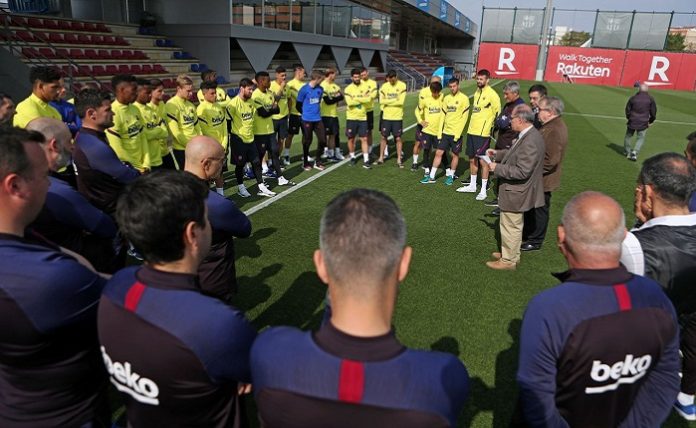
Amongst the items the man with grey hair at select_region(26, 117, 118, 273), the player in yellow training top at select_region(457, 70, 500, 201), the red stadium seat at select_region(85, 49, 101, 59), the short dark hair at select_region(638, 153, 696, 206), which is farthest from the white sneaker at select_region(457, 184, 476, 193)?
the red stadium seat at select_region(85, 49, 101, 59)

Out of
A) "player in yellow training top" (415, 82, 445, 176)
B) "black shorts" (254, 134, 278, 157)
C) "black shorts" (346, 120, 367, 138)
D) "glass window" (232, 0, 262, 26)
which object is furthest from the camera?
"glass window" (232, 0, 262, 26)

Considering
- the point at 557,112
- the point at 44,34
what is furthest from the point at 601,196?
the point at 44,34

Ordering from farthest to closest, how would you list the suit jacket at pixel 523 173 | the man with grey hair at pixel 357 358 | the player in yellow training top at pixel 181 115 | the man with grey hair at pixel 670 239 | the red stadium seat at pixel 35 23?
the red stadium seat at pixel 35 23
the player in yellow training top at pixel 181 115
the suit jacket at pixel 523 173
the man with grey hair at pixel 670 239
the man with grey hair at pixel 357 358

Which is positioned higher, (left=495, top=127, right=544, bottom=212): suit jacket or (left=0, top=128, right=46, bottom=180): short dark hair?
(left=0, top=128, right=46, bottom=180): short dark hair

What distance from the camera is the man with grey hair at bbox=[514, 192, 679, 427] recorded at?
188 centimetres

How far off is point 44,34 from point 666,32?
51.5m

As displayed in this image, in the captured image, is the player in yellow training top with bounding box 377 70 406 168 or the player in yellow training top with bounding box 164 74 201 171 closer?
the player in yellow training top with bounding box 164 74 201 171

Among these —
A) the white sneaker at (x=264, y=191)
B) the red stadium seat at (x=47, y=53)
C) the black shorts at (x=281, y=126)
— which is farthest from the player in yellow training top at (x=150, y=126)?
the red stadium seat at (x=47, y=53)

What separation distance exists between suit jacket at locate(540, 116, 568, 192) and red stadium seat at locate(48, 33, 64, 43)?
15.2m

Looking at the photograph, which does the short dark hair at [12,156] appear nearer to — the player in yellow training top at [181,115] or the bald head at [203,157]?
the bald head at [203,157]

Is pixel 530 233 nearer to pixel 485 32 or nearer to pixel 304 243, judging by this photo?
pixel 304 243

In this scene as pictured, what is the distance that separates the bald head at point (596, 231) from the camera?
6.63 feet

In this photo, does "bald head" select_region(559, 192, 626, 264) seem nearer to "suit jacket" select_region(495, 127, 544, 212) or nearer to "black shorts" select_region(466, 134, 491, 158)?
"suit jacket" select_region(495, 127, 544, 212)

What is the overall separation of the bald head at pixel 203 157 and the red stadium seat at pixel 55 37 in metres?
14.5
